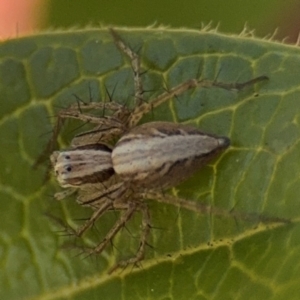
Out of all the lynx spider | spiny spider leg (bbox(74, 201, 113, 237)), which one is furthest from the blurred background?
spiny spider leg (bbox(74, 201, 113, 237))

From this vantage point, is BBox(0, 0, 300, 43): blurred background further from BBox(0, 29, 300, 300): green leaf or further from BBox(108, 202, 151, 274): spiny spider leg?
BBox(108, 202, 151, 274): spiny spider leg

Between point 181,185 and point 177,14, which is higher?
point 177,14

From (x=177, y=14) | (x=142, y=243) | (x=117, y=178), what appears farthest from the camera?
(x=177, y=14)

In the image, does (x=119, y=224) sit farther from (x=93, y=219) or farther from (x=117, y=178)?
(x=117, y=178)

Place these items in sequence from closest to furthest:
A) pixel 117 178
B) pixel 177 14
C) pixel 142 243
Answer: pixel 142 243 < pixel 117 178 < pixel 177 14

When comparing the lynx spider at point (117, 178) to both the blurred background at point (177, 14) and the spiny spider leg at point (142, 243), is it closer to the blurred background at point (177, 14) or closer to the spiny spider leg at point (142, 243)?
the spiny spider leg at point (142, 243)

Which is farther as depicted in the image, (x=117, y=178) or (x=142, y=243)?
(x=117, y=178)

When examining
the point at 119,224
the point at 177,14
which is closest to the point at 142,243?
the point at 119,224
